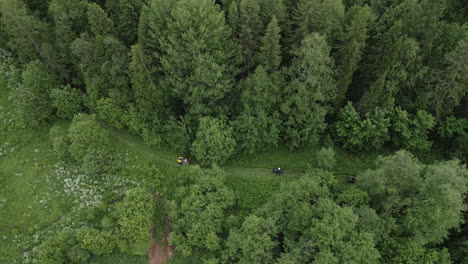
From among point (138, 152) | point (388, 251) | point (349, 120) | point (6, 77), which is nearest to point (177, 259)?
point (138, 152)

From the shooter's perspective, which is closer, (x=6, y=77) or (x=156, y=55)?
(x=156, y=55)

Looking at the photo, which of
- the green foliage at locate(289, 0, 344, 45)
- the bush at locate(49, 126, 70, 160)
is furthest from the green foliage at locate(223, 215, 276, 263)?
the bush at locate(49, 126, 70, 160)

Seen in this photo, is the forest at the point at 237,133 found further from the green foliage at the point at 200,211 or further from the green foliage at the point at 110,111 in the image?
the green foliage at the point at 110,111

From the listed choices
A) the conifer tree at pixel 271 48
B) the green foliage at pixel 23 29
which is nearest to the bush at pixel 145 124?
the conifer tree at pixel 271 48

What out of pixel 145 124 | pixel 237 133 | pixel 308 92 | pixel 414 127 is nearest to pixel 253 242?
pixel 237 133

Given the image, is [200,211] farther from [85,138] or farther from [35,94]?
[35,94]

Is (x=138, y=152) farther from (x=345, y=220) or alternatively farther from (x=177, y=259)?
(x=345, y=220)

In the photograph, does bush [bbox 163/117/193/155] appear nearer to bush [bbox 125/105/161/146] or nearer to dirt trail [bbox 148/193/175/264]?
bush [bbox 125/105/161/146]
